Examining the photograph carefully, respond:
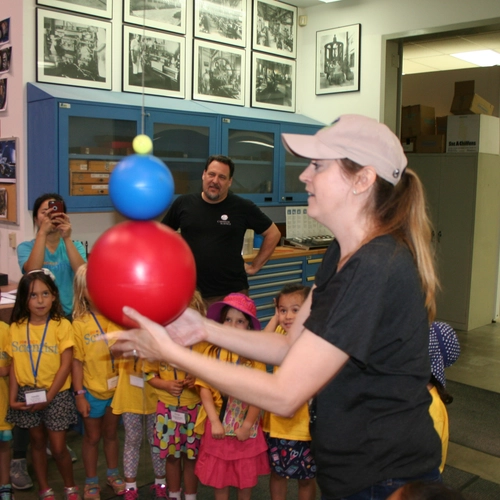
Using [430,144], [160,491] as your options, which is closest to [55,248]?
[160,491]

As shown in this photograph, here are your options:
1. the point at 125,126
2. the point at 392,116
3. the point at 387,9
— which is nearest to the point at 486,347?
the point at 392,116

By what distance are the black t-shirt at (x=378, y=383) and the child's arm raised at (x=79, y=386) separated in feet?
5.77

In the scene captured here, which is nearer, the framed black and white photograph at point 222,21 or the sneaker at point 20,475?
the sneaker at point 20,475

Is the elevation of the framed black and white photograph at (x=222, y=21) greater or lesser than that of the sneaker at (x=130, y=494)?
greater

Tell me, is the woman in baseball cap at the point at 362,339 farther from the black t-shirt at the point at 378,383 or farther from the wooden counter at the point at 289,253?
the wooden counter at the point at 289,253

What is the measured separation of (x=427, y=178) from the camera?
20.2ft

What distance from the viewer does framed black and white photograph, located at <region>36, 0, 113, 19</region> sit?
3.82 metres

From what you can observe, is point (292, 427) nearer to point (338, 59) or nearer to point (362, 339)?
point (362, 339)

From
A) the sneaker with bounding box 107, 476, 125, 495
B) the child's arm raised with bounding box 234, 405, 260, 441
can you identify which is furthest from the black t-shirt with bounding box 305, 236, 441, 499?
the sneaker with bounding box 107, 476, 125, 495

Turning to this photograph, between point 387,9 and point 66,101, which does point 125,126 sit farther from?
point 387,9

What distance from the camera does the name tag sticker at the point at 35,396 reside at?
254 cm

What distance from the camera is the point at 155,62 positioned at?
444 centimetres

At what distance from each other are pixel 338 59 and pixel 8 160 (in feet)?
9.33

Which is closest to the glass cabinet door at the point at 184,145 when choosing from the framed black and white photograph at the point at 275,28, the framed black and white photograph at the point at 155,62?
the framed black and white photograph at the point at 155,62
